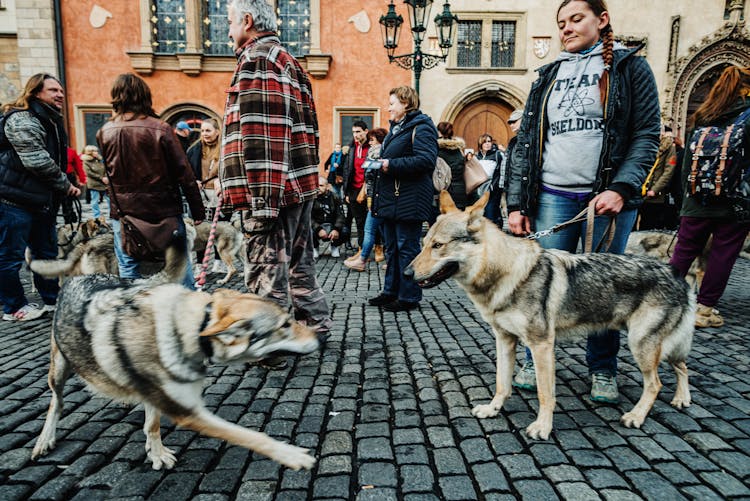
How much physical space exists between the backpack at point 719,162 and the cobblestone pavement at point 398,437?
1.42 meters

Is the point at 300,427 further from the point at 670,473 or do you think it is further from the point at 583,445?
the point at 670,473

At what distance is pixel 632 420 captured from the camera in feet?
8.39

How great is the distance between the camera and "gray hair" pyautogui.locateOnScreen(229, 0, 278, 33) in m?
3.08

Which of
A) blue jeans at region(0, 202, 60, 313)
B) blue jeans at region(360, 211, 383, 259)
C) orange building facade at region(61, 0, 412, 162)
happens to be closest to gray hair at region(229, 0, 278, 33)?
blue jeans at region(0, 202, 60, 313)

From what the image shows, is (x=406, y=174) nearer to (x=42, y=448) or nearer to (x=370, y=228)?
(x=370, y=228)

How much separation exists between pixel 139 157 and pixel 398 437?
291 cm

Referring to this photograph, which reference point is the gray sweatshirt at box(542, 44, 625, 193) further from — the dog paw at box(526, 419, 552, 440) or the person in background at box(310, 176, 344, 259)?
the person in background at box(310, 176, 344, 259)

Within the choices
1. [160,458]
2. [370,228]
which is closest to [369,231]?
[370,228]

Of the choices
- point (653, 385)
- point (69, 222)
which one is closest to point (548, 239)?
point (653, 385)

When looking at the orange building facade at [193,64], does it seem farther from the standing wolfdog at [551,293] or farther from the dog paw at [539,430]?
the dog paw at [539,430]

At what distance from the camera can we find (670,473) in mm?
2113

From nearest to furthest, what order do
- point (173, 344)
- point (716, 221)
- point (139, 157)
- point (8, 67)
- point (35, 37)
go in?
point (173, 344) → point (139, 157) → point (716, 221) → point (35, 37) → point (8, 67)

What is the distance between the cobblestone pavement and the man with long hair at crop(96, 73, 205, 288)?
145cm

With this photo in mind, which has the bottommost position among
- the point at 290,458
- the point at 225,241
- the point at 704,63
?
the point at 290,458
